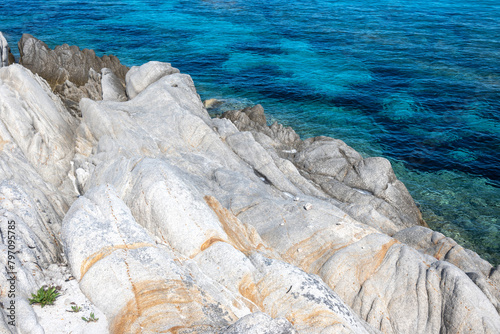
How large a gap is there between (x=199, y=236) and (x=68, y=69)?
32033 mm

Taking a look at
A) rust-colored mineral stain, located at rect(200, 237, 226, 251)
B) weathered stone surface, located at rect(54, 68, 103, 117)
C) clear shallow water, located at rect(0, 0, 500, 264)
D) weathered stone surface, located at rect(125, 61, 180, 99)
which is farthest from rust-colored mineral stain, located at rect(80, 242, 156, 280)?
weathered stone surface, located at rect(54, 68, 103, 117)

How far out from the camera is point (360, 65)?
5788 cm

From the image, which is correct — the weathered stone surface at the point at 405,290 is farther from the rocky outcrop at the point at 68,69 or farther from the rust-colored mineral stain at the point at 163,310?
the rocky outcrop at the point at 68,69

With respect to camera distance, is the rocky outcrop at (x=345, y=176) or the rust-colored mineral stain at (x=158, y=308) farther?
the rocky outcrop at (x=345, y=176)

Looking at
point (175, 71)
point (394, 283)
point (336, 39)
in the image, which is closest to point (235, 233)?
point (394, 283)

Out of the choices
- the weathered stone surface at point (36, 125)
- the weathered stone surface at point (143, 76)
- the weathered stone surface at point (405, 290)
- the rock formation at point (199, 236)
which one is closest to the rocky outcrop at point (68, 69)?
the weathered stone surface at point (143, 76)

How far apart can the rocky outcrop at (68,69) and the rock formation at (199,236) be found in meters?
10.4

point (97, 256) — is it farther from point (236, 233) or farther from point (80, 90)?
point (80, 90)

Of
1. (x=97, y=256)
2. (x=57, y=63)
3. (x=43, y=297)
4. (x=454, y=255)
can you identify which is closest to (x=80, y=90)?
(x=57, y=63)

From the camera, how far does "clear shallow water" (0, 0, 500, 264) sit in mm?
34625

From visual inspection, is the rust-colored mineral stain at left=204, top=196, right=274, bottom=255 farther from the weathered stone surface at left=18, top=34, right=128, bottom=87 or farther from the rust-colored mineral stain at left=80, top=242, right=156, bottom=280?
the weathered stone surface at left=18, top=34, right=128, bottom=87

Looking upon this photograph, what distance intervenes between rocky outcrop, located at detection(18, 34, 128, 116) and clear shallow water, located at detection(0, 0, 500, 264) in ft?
47.5

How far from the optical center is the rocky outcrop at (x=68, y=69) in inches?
1428

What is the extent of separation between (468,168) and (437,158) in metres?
2.86
